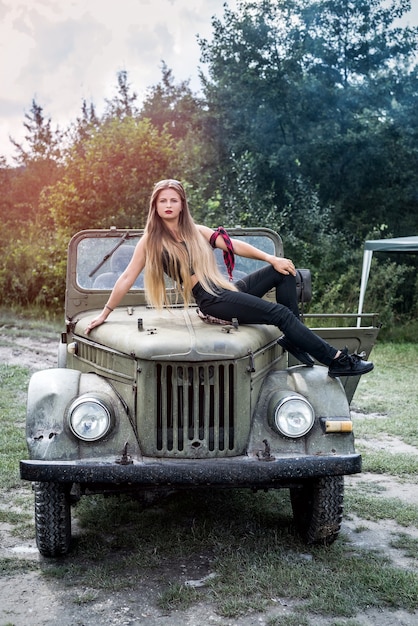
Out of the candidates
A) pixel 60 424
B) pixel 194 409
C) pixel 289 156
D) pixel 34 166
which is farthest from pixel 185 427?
pixel 34 166

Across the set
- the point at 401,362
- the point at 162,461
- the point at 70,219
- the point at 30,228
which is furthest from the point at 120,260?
the point at 30,228

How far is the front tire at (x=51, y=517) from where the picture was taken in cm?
386

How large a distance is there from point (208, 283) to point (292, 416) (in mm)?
927

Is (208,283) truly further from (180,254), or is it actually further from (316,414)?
(316,414)

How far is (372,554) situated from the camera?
13.3ft

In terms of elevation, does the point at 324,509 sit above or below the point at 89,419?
below

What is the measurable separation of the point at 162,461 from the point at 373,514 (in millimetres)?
1749

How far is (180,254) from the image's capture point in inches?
169

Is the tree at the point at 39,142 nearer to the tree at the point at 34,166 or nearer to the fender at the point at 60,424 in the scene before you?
the tree at the point at 34,166

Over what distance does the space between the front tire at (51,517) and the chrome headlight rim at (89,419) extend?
1.11ft

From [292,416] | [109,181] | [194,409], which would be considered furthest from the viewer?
[109,181]

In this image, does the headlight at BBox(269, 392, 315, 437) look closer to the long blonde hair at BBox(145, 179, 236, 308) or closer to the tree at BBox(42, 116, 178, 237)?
the long blonde hair at BBox(145, 179, 236, 308)

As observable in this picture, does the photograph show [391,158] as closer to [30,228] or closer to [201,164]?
[201,164]

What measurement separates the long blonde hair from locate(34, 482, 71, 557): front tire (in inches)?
49.7
